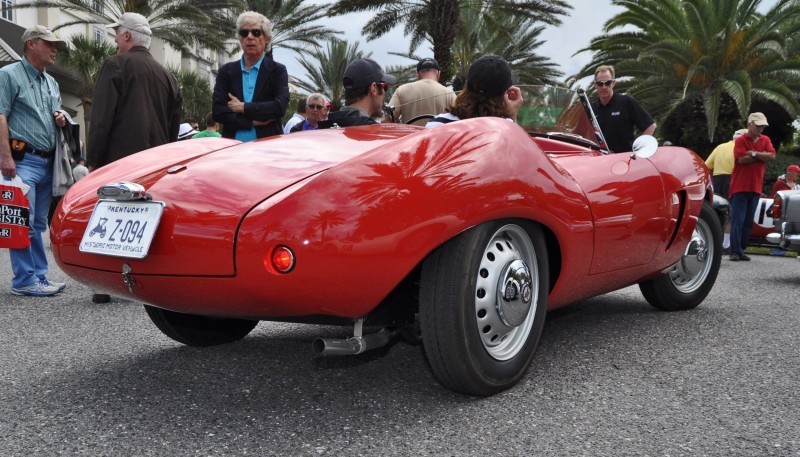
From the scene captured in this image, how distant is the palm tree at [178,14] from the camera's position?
21047mm

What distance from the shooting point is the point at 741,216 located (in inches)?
343

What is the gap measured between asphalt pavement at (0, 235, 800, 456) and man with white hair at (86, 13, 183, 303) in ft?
3.73

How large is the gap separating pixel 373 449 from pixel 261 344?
144cm

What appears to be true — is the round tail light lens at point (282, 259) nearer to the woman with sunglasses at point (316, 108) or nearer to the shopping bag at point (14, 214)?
the shopping bag at point (14, 214)

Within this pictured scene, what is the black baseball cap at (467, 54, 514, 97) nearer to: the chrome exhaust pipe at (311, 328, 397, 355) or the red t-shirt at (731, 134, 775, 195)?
the chrome exhaust pipe at (311, 328, 397, 355)

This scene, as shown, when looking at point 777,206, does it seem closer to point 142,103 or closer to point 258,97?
point 258,97

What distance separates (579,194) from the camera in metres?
2.94

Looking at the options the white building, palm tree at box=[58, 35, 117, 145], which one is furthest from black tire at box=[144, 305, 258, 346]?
palm tree at box=[58, 35, 117, 145]

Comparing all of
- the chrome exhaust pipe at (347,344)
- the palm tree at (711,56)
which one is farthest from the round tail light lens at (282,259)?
the palm tree at (711,56)

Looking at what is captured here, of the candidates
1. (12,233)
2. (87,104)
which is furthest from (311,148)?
(87,104)

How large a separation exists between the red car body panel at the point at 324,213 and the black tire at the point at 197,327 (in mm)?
548

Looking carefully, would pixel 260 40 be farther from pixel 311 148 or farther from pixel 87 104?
pixel 87 104

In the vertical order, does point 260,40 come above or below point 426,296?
above

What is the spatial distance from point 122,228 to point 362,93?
4.93ft
